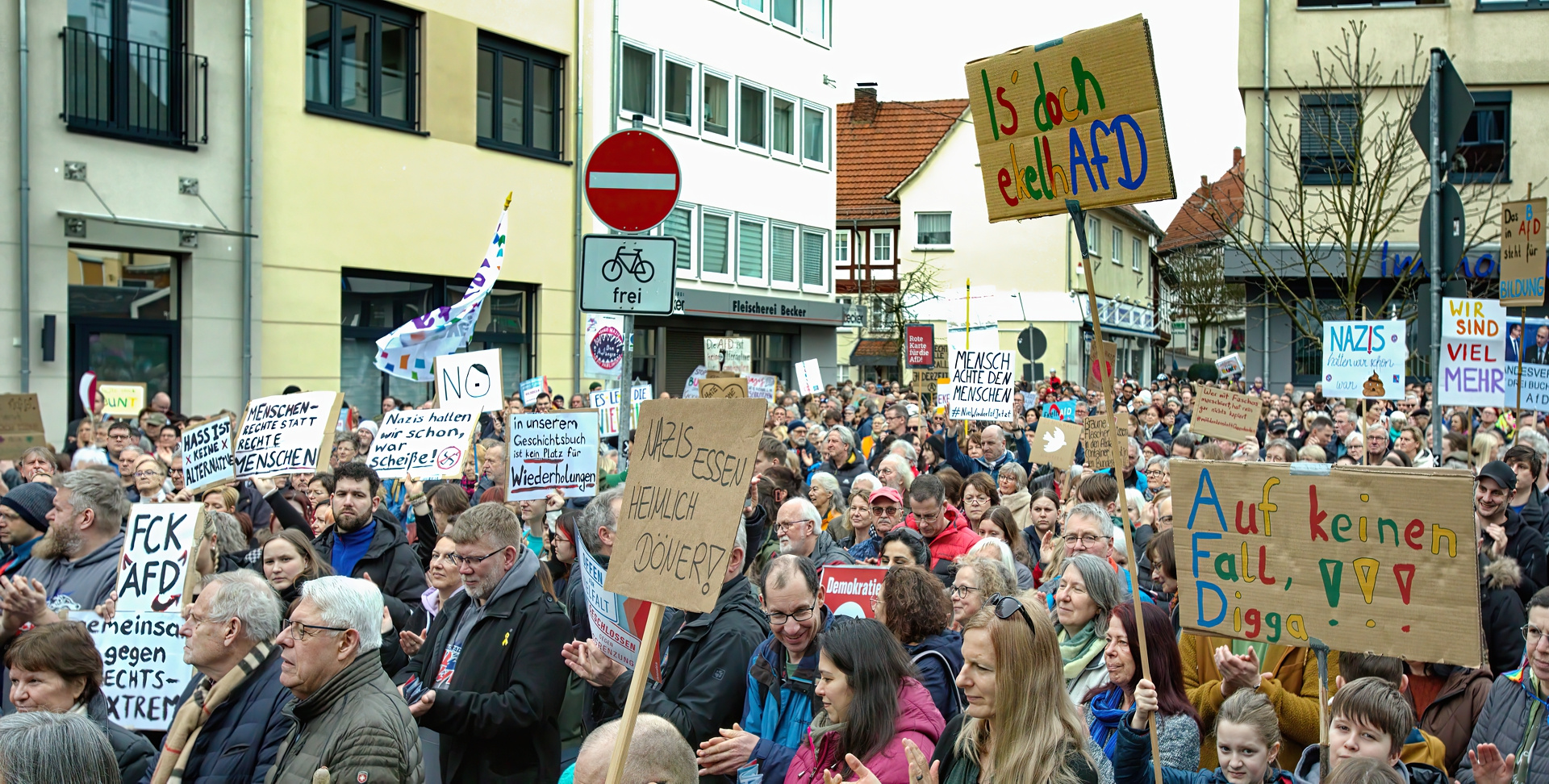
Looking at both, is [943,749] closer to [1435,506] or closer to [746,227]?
[1435,506]

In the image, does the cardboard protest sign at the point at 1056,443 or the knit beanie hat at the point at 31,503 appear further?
Result: the cardboard protest sign at the point at 1056,443

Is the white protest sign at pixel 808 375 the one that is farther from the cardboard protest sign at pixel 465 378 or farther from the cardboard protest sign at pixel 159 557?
the cardboard protest sign at pixel 159 557

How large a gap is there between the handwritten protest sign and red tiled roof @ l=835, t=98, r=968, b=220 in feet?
136

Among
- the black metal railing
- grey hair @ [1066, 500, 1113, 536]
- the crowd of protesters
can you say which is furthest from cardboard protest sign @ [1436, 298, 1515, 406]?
the black metal railing

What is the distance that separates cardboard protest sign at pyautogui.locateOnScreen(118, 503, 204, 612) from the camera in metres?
5.84

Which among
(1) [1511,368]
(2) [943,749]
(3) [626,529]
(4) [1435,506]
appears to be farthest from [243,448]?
(1) [1511,368]

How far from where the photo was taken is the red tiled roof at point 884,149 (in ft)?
162

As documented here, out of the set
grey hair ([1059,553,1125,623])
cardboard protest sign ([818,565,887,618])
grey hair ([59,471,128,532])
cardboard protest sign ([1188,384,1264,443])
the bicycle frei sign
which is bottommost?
cardboard protest sign ([818,565,887,618])

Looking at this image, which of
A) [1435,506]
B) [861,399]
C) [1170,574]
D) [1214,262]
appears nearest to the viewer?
[1435,506]

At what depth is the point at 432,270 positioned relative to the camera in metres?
22.2

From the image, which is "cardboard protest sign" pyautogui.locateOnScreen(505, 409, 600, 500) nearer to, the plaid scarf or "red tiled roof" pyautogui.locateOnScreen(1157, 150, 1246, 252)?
the plaid scarf

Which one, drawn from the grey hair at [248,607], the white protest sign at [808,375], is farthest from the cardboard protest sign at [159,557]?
the white protest sign at [808,375]

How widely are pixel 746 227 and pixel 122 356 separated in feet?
53.0

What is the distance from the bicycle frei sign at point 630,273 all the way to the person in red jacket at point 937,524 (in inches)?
87.0
